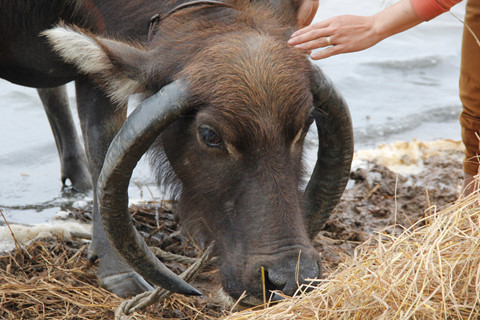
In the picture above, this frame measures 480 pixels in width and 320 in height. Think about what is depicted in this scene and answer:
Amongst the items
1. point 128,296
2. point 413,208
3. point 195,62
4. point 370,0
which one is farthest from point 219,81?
point 370,0

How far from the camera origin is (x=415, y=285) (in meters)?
2.50

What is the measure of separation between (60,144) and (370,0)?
8.17 metres

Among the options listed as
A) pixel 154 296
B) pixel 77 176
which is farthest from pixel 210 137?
pixel 77 176

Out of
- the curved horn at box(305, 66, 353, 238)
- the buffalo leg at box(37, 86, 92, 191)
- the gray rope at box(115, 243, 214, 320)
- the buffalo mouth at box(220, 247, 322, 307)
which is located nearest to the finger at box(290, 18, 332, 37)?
the curved horn at box(305, 66, 353, 238)

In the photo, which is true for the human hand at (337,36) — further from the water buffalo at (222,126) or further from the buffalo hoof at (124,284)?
the buffalo hoof at (124,284)

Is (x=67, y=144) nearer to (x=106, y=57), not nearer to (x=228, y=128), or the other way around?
(x=106, y=57)

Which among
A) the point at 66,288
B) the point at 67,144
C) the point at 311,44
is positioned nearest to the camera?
the point at 311,44

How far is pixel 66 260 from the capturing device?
14.3 ft

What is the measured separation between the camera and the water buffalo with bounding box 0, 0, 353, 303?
9.82ft

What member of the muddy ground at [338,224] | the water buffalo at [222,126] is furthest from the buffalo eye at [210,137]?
the muddy ground at [338,224]

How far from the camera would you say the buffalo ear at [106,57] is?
9.99 feet

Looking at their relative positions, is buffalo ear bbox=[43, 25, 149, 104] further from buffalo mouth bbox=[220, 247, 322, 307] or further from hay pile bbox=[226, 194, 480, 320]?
hay pile bbox=[226, 194, 480, 320]

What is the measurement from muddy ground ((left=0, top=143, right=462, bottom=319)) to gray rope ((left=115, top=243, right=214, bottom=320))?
182mm

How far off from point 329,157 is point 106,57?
1314 mm
